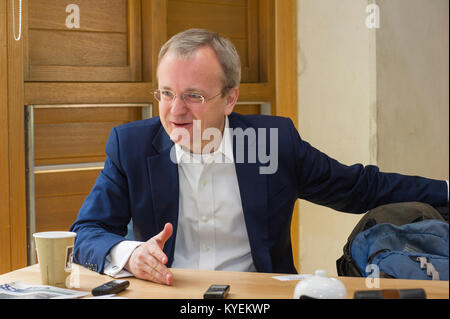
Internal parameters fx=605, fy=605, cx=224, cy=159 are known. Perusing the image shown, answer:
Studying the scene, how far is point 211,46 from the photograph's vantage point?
5.17ft

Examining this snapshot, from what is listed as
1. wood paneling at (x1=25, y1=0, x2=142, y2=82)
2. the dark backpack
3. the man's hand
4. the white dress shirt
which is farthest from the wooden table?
wood paneling at (x1=25, y1=0, x2=142, y2=82)

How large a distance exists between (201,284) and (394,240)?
53cm

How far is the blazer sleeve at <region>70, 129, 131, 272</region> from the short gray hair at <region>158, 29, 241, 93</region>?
33 cm

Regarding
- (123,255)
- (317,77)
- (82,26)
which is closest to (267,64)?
(317,77)

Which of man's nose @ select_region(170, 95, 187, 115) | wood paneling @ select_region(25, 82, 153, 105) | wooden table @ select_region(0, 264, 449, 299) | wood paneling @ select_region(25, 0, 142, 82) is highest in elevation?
wood paneling @ select_region(25, 0, 142, 82)

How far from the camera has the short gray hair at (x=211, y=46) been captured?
1.51 meters

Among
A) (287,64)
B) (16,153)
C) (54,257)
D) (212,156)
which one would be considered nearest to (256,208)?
(212,156)

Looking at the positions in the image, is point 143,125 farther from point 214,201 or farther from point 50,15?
point 50,15

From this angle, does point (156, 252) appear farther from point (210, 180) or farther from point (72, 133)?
point (72, 133)

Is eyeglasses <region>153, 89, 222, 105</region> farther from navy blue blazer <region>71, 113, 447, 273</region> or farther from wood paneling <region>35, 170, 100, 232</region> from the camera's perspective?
wood paneling <region>35, 170, 100, 232</region>

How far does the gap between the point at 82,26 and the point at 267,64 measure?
92 cm

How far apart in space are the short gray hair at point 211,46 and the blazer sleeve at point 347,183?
25 centimetres

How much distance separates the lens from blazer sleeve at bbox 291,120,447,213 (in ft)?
5.28
